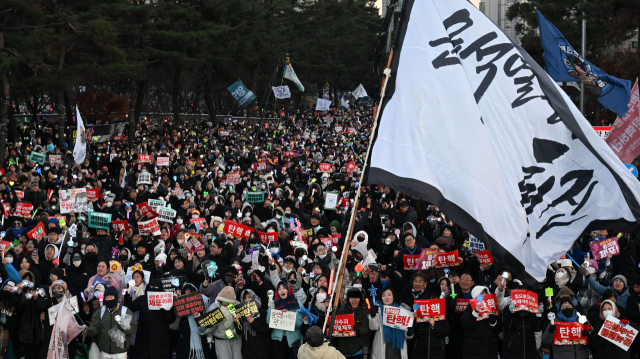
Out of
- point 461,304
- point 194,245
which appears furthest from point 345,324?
point 194,245

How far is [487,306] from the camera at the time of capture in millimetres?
7922

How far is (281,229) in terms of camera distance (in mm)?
12641

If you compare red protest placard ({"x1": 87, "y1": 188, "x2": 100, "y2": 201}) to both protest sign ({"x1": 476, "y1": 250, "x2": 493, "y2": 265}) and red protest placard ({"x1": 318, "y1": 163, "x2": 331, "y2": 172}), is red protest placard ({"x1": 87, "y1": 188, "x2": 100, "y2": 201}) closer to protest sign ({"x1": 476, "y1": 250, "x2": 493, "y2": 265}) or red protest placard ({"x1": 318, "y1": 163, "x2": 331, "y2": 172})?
red protest placard ({"x1": 318, "y1": 163, "x2": 331, "y2": 172})

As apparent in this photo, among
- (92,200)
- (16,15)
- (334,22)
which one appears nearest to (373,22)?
(334,22)

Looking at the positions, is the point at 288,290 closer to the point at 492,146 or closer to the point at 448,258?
the point at 448,258

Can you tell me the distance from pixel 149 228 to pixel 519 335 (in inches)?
267

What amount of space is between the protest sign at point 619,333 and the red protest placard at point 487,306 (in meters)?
1.12

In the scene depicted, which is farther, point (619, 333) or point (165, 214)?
point (165, 214)

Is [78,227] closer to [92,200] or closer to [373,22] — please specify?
[92,200]

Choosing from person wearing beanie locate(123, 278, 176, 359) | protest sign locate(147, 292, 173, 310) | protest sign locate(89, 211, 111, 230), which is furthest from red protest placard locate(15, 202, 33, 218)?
protest sign locate(147, 292, 173, 310)

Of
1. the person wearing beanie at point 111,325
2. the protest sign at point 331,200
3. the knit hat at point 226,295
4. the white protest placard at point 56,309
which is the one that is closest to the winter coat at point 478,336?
the knit hat at point 226,295

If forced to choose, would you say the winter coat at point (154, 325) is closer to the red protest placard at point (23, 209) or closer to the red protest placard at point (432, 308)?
the red protest placard at point (432, 308)

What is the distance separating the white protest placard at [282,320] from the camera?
8.61 metres

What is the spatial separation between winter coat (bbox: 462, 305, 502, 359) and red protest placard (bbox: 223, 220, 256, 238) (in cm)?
463
